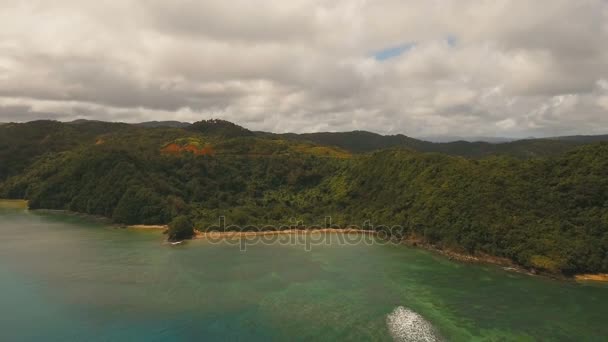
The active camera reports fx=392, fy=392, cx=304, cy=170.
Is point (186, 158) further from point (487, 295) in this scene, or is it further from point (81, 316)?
point (487, 295)

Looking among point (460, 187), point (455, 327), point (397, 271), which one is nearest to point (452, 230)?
point (460, 187)

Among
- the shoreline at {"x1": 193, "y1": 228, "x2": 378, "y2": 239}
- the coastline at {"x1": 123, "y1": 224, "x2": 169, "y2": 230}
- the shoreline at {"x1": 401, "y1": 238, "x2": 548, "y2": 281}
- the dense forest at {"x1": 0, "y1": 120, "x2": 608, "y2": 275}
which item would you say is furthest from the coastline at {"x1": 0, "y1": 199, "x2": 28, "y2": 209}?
the shoreline at {"x1": 401, "y1": 238, "x2": 548, "y2": 281}

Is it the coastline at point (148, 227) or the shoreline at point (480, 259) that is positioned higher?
the coastline at point (148, 227)
